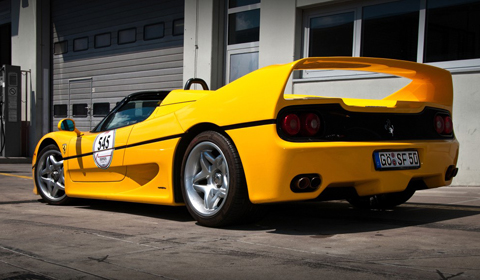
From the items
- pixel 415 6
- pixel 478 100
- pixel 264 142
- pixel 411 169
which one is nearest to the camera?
pixel 264 142

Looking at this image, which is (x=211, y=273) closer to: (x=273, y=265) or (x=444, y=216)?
(x=273, y=265)

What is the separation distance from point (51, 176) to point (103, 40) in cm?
896

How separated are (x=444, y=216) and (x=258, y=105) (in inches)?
73.1

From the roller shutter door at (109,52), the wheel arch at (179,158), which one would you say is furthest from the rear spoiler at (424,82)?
the roller shutter door at (109,52)

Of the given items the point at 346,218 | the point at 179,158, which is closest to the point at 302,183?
the point at 346,218

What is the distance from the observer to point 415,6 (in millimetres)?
8211

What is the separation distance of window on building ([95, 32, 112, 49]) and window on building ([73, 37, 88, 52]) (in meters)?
0.61

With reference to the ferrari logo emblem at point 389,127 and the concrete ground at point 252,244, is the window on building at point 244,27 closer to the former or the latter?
the concrete ground at point 252,244

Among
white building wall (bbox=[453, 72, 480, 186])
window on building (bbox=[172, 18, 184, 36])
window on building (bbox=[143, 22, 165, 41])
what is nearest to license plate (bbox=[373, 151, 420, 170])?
white building wall (bbox=[453, 72, 480, 186])

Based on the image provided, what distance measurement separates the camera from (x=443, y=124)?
4270 millimetres

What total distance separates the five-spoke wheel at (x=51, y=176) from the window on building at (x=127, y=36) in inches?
303

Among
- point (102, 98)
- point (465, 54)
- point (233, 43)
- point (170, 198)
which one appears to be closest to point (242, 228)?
point (170, 198)

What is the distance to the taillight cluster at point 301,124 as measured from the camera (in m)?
3.44

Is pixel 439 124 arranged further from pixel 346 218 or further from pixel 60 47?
pixel 60 47
